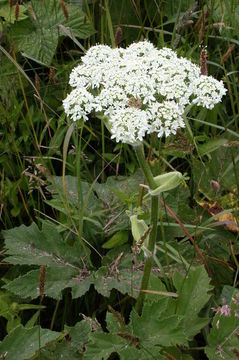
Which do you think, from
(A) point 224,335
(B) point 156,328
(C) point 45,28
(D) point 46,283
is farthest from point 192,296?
(C) point 45,28

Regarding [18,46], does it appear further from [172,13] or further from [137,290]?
[137,290]

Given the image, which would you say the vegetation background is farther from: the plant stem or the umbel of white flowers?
the umbel of white flowers

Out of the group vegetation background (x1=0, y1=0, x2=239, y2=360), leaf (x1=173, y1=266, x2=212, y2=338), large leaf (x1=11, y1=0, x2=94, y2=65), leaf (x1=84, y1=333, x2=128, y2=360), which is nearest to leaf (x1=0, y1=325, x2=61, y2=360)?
vegetation background (x1=0, y1=0, x2=239, y2=360)

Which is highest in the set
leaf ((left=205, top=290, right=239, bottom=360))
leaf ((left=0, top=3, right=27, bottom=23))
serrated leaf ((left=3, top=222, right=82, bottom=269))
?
leaf ((left=0, top=3, right=27, bottom=23))

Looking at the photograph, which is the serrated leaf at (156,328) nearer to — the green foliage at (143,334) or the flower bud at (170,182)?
the green foliage at (143,334)

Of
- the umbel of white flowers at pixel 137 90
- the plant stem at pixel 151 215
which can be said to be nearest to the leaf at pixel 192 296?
the plant stem at pixel 151 215

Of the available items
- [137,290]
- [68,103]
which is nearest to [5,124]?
[68,103]

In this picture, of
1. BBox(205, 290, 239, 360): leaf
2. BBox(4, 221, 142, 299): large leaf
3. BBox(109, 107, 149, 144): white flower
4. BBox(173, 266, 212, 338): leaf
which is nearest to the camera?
BBox(109, 107, 149, 144): white flower

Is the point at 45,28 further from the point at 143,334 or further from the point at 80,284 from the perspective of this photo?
the point at 143,334
